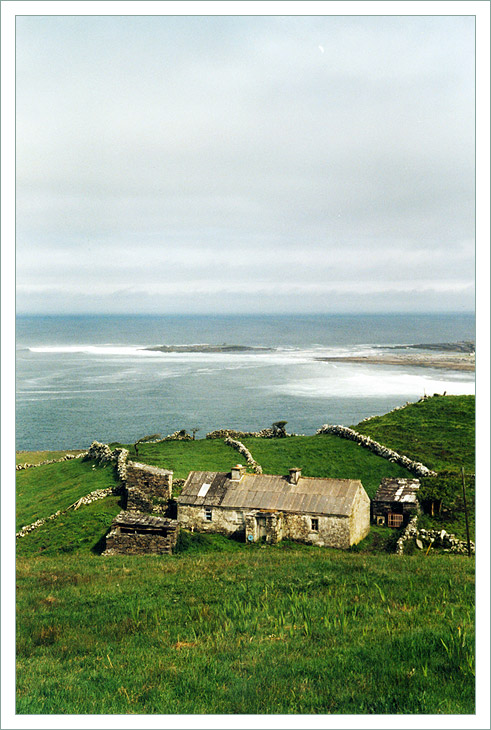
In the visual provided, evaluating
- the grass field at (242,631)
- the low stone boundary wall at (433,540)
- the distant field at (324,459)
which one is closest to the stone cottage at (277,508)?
the grass field at (242,631)

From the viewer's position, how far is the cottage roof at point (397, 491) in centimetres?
1902

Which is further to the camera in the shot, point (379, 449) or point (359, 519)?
point (379, 449)

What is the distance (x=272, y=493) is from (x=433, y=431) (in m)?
14.9

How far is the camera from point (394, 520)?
1873 centimetres

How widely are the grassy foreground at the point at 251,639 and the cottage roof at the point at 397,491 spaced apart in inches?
240

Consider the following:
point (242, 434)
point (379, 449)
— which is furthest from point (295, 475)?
point (242, 434)

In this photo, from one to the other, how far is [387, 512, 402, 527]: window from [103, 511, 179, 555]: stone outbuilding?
7507 mm

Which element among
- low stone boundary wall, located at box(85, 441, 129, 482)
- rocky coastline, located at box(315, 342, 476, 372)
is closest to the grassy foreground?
low stone boundary wall, located at box(85, 441, 129, 482)

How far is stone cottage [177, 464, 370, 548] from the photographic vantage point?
1725cm

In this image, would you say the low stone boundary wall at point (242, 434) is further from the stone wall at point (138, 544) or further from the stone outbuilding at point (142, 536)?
the stone wall at point (138, 544)

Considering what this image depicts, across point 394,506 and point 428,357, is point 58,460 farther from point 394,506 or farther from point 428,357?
point 428,357

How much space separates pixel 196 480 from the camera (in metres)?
19.5

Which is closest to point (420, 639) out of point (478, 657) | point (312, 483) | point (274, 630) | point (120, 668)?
point (478, 657)

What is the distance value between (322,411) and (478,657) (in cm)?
2789
